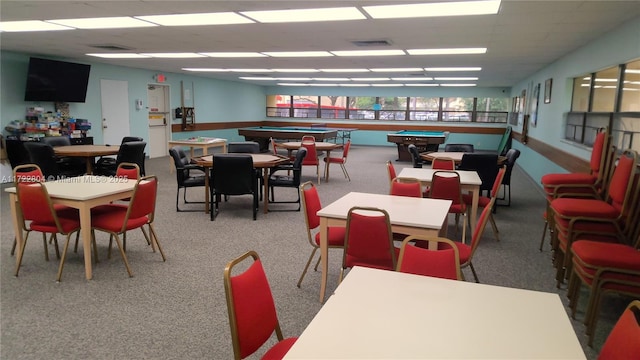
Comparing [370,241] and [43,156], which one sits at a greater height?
[43,156]

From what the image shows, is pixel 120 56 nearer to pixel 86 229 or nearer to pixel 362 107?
pixel 86 229

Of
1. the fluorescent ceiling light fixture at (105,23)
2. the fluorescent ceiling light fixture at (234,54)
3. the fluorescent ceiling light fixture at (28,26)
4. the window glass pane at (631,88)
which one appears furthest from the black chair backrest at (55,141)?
the window glass pane at (631,88)

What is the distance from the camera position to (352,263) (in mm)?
2963

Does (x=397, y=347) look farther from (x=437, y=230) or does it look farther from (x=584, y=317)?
(x=584, y=317)

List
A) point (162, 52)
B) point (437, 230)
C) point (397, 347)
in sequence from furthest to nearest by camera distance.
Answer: point (162, 52), point (437, 230), point (397, 347)

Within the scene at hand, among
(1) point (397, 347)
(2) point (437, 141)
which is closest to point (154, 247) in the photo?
(1) point (397, 347)

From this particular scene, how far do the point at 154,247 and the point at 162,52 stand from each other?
16.4 ft

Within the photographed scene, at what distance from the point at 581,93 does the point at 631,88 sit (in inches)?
87.5

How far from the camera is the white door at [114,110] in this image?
10266mm

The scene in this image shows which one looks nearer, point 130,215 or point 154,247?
point 130,215

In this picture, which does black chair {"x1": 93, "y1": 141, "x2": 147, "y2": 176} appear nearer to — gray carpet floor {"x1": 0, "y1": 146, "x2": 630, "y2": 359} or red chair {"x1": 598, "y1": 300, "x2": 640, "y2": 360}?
gray carpet floor {"x1": 0, "y1": 146, "x2": 630, "y2": 359}

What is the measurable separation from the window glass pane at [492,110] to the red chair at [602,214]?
13.5 m

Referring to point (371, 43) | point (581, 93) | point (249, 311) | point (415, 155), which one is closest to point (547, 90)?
point (581, 93)

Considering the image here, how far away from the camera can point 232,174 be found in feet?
18.1
